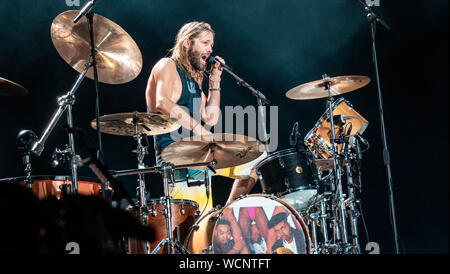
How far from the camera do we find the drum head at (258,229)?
3.21 metres

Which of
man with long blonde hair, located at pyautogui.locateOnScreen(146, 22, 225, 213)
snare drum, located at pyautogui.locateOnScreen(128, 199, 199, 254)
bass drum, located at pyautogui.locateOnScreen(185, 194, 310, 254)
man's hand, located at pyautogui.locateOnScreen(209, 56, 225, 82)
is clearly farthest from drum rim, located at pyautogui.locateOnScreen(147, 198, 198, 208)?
man's hand, located at pyautogui.locateOnScreen(209, 56, 225, 82)

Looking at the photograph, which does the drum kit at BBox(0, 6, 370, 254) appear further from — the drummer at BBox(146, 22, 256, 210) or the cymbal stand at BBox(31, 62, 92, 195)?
the drummer at BBox(146, 22, 256, 210)

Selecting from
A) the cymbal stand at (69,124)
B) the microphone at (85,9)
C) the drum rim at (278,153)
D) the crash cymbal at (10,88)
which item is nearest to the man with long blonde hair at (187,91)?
the drum rim at (278,153)

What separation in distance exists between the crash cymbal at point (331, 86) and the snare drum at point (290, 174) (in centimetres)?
59

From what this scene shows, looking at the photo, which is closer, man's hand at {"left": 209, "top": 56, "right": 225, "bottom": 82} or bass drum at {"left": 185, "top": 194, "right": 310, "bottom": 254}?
bass drum at {"left": 185, "top": 194, "right": 310, "bottom": 254}

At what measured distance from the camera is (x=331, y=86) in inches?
161

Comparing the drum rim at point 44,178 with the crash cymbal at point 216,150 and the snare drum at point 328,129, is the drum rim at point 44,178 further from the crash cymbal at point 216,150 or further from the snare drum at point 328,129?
the snare drum at point 328,129

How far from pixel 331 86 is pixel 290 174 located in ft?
2.85

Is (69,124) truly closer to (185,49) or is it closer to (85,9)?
(85,9)

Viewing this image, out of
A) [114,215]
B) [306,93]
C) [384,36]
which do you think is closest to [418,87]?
[384,36]

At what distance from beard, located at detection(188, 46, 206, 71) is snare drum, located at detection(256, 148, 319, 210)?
973mm

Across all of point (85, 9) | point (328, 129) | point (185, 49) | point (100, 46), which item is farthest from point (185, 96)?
point (328, 129)

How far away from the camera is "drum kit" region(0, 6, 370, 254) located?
3.10 metres

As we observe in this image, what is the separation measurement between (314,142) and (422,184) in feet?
3.17
